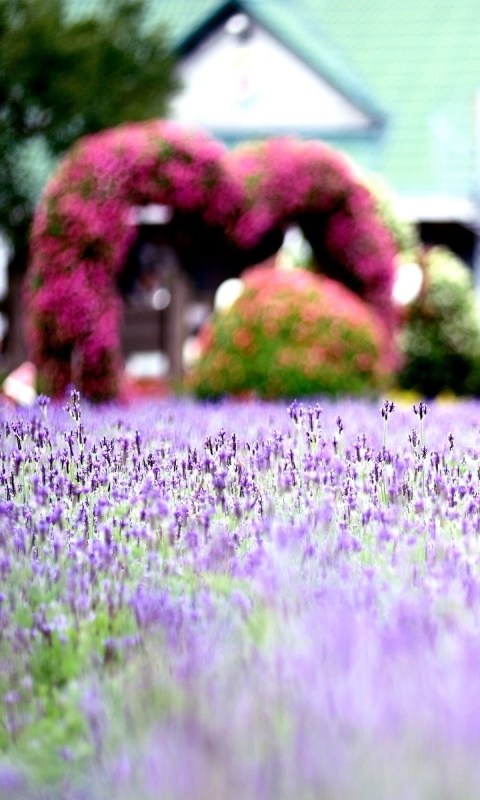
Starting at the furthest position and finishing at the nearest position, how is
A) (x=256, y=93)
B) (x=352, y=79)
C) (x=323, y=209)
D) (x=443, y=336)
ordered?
(x=256, y=93)
(x=352, y=79)
(x=443, y=336)
(x=323, y=209)

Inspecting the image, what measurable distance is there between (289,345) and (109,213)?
1.95 m

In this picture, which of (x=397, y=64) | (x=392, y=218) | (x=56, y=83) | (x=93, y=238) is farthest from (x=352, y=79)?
(x=93, y=238)

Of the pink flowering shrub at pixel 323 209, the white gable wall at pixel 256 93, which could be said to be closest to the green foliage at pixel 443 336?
the pink flowering shrub at pixel 323 209

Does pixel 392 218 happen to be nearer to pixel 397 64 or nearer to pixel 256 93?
pixel 256 93

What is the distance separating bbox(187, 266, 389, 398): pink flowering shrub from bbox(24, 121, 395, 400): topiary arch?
86 centimetres

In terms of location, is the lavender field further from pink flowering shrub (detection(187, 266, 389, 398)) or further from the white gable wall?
the white gable wall

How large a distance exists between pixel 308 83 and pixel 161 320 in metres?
9.08

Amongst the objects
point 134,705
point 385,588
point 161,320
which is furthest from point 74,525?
point 161,320

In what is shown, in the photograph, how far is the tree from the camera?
1914 cm

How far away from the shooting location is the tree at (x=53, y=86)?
1914 centimetres

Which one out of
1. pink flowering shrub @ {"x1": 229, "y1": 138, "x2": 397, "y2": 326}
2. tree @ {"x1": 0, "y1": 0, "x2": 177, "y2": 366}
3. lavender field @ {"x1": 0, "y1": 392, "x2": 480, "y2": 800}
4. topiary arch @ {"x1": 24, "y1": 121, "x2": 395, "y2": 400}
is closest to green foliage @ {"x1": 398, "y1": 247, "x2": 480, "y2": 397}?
pink flowering shrub @ {"x1": 229, "y1": 138, "x2": 397, "y2": 326}

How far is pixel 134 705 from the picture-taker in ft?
8.54

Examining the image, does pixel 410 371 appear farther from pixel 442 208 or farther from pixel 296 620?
pixel 296 620

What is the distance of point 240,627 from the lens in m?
2.94
